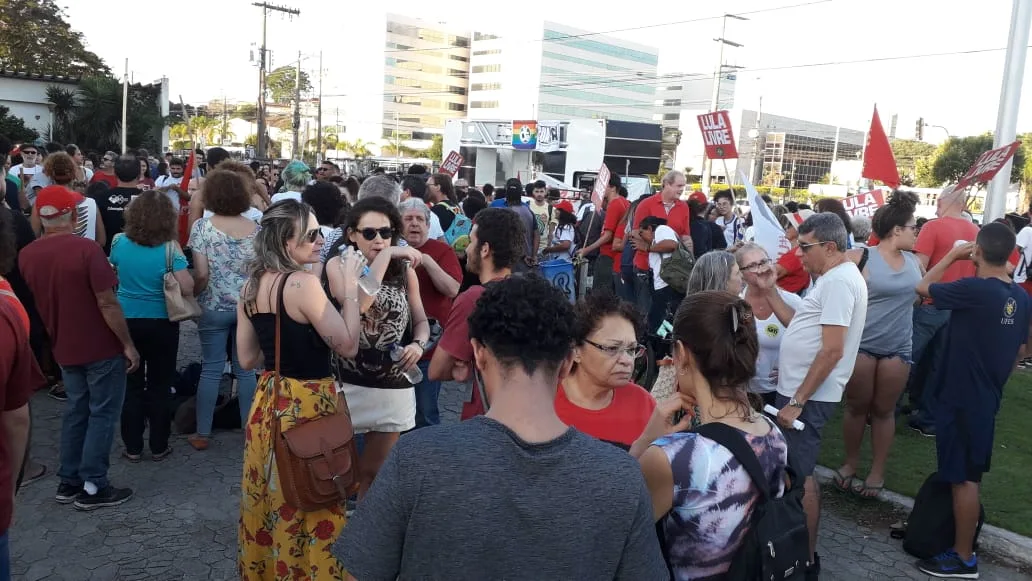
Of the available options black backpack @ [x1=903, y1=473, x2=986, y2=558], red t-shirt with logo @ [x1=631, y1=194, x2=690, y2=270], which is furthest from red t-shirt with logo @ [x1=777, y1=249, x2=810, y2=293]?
red t-shirt with logo @ [x1=631, y1=194, x2=690, y2=270]

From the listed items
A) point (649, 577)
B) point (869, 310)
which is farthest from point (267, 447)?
point (869, 310)

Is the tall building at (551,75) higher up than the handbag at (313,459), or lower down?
higher up

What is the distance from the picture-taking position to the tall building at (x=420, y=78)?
410 feet

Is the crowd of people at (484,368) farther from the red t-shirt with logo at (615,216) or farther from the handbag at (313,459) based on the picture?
the red t-shirt with logo at (615,216)

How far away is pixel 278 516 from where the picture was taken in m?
3.04

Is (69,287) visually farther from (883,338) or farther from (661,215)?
(661,215)

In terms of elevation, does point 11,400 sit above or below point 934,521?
above

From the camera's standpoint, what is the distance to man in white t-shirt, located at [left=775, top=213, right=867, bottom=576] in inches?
158

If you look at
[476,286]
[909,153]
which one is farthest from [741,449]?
[909,153]

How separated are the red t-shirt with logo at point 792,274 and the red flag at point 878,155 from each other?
2899 mm

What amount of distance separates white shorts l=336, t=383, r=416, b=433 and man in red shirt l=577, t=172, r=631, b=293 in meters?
5.81

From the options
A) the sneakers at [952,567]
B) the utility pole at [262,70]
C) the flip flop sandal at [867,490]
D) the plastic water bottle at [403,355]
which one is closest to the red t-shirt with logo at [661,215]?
the flip flop sandal at [867,490]

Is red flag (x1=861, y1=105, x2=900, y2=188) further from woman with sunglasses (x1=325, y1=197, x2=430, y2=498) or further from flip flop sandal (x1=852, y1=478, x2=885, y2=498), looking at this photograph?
woman with sunglasses (x1=325, y1=197, x2=430, y2=498)

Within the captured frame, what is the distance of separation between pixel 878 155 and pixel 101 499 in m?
7.84
